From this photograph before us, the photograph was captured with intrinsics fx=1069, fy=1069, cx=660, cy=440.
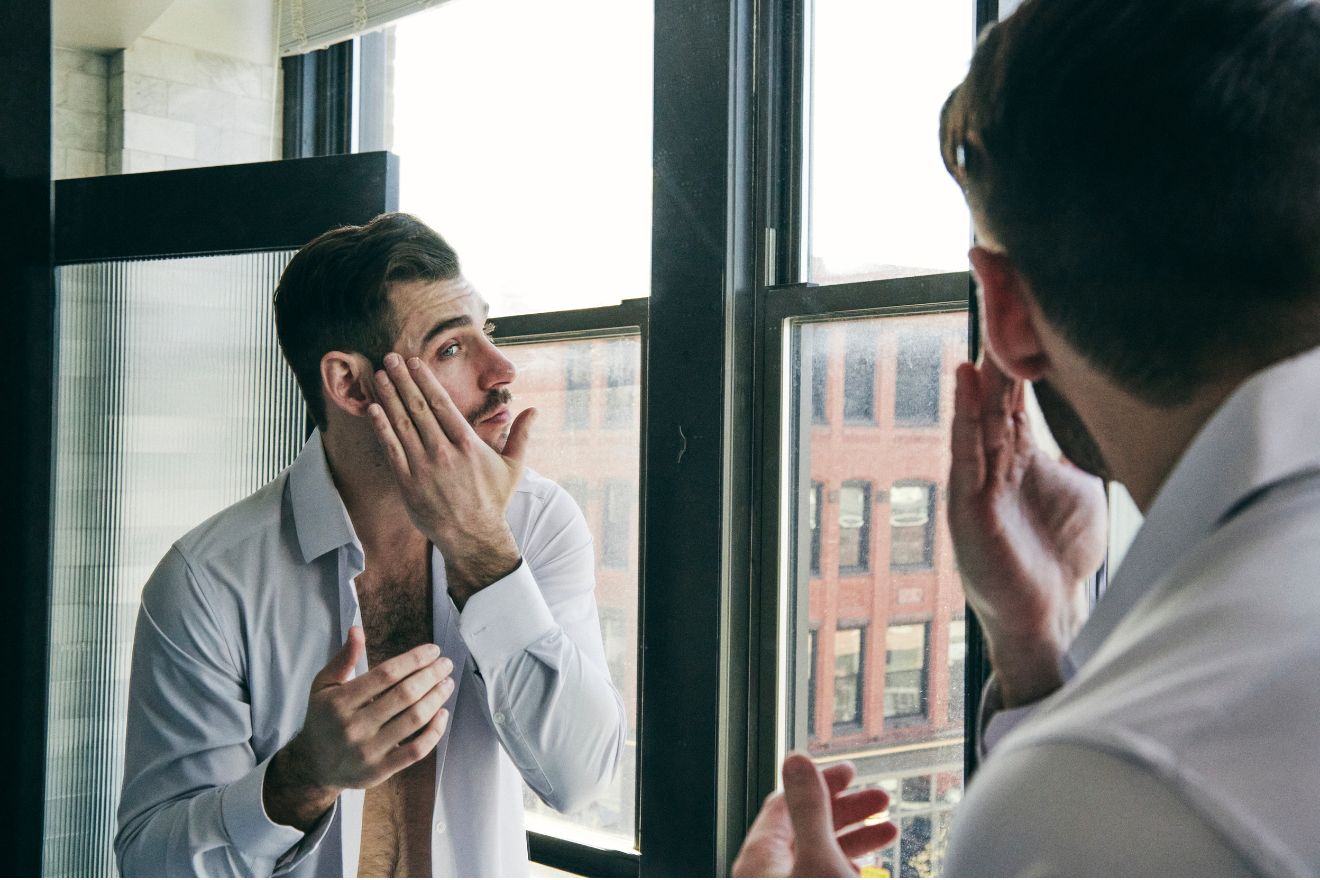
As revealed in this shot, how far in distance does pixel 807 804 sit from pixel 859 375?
2.59 ft

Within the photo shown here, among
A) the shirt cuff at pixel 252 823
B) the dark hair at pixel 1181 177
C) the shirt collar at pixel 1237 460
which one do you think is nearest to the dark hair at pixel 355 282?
the shirt cuff at pixel 252 823

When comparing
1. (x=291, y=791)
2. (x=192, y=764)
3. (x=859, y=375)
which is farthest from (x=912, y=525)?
(x=192, y=764)

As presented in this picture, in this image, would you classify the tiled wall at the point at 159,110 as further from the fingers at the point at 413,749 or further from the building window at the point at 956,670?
the building window at the point at 956,670

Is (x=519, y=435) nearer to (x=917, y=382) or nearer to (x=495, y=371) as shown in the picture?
(x=495, y=371)

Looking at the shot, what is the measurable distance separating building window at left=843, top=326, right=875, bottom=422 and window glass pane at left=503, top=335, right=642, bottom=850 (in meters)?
0.33

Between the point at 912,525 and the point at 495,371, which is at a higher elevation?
the point at 495,371

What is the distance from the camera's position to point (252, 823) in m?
1.28

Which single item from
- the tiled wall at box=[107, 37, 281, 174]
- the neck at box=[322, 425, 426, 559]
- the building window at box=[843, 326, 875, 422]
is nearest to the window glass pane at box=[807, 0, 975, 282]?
the building window at box=[843, 326, 875, 422]

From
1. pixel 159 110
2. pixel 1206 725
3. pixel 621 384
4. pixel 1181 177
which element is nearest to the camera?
pixel 1206 725

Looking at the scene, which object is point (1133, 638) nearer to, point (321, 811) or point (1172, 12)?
point (1172, 12)

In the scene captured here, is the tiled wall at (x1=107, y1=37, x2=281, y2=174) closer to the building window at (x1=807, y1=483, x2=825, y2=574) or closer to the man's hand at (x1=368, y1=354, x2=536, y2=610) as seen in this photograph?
the man's hand at (x1=368, y1=354, x2=536, y2=610)

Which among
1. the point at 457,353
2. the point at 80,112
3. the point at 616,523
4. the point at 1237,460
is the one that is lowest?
the point at 616,523

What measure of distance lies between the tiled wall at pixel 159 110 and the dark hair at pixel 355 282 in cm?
85

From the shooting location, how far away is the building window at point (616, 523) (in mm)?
1601
